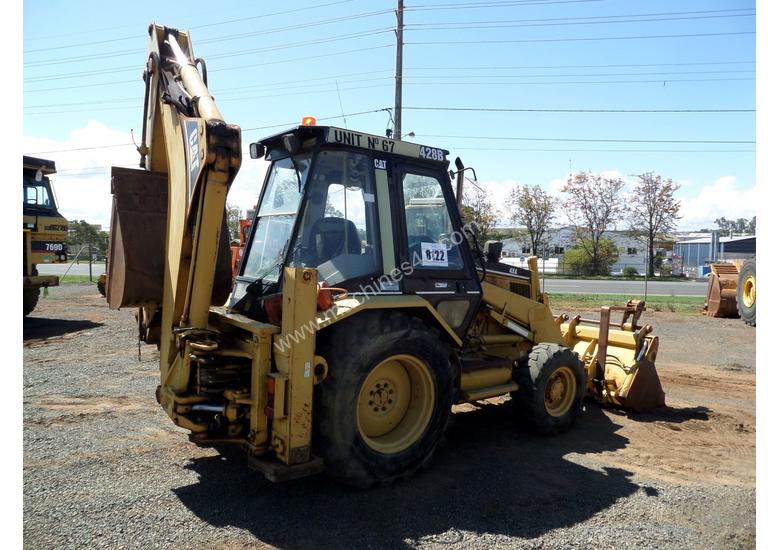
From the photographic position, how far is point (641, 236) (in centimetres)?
3881

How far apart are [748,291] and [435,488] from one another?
43.4 ft

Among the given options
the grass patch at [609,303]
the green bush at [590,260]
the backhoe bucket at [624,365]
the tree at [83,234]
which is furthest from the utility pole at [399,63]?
the tree at [83,234]

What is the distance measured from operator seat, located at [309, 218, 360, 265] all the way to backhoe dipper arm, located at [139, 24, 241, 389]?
2.55 ft

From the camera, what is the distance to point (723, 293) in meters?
15.0

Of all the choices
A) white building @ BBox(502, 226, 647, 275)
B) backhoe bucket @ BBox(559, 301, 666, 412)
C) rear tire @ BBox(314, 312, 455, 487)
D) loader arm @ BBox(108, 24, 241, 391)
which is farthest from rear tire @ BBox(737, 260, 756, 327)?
white building @ BBox(502, 226, 647, 275)

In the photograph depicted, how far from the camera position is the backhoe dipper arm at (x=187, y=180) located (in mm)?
3764

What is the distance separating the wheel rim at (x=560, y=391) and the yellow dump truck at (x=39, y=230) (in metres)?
11.0

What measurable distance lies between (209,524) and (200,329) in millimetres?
1273

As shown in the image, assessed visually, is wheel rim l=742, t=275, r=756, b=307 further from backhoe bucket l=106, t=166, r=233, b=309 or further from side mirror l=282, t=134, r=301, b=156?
backhoe bucket l=106, t=166, r=233, b=309

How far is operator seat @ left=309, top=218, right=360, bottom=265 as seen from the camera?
4441 millimetres

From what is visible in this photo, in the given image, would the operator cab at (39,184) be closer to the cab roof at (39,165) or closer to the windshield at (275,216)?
the cab roof at (39,165)

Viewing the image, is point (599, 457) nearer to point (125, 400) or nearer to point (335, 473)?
point (335, 473)

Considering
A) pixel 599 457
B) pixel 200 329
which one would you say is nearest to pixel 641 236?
pixel 599 457

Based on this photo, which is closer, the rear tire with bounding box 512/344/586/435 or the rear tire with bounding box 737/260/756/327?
the rear tire with bounding box 512/344/586/435
